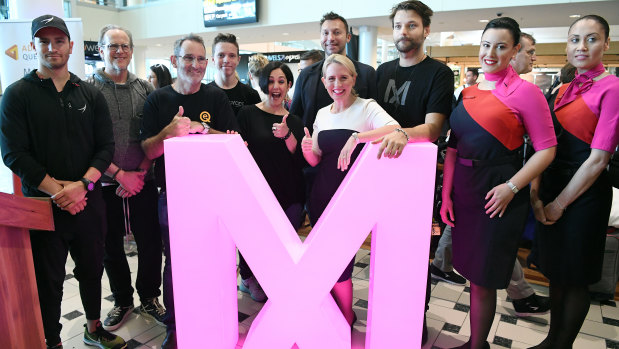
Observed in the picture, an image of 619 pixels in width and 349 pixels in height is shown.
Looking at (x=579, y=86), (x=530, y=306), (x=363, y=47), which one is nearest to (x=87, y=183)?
(x=579, y=86)

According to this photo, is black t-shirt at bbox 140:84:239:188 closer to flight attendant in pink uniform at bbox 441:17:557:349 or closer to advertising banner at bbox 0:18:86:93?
flight attendant in pink uniform at bbox 441:17:557:349

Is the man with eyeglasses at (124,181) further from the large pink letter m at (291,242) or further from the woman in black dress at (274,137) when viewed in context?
the large pink letter m at (291,242)

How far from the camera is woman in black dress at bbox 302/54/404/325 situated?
194cm

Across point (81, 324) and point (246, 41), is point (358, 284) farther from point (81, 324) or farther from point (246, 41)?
point (246, 41)

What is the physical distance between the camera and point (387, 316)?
156 centimetres

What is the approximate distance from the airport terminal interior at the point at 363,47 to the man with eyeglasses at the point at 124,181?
0.85 ft

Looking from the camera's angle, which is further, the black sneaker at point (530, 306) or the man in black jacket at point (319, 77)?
the black sneaker at point (530, 306)

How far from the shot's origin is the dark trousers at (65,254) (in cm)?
202

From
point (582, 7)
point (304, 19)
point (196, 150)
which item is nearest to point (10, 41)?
point (196, 150)

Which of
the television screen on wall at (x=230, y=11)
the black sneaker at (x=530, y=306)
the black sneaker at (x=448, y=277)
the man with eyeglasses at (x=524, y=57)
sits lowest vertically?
the black sneaker at (x=448, y=277)

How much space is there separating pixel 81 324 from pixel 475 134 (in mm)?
2624

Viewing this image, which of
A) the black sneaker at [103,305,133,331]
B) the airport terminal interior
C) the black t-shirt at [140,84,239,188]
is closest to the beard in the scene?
the black t-shirt at [140,84,239,188]

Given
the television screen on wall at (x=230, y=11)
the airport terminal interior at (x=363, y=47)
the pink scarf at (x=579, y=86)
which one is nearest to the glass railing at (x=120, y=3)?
the airport terminal interior at (x=363, y=47)

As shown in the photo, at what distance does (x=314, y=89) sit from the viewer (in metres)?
2.49
